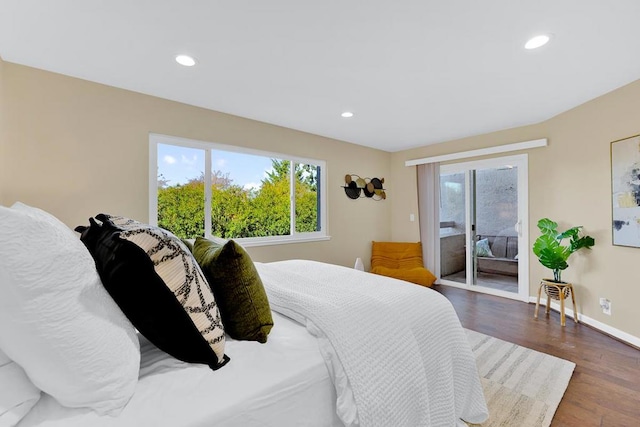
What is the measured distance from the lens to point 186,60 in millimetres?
2172

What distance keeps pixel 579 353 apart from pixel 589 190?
5.54 ft

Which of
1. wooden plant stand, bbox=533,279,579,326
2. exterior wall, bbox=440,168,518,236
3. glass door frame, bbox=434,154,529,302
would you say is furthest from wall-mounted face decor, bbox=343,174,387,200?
wooden plant stand, bbox=533,279,579,326

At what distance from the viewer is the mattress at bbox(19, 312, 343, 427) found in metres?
0.76

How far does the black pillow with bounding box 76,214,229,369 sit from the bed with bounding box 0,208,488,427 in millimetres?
67

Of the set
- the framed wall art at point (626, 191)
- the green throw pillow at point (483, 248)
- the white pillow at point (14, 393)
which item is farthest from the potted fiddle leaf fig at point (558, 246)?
the white pillow at point (14, 393)

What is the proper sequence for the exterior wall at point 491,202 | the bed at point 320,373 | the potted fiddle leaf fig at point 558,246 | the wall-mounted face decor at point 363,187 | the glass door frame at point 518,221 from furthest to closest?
the wall-mounted face decor at point 363,187 → the exterior wall at point 491,202 → the glass door frame at point 518,221 → the potted fiddle leaf fig at point 558,246 → the bed at point 320,373

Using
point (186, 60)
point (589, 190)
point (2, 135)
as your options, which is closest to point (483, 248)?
point (589, 190)

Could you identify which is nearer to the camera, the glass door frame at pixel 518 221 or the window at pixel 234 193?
the window at pixel 234 193

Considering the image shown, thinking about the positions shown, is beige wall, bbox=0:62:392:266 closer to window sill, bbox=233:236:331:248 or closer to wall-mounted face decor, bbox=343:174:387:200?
window sill, bbox=233:236:331:248

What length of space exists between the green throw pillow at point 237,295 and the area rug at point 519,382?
1.48 meters

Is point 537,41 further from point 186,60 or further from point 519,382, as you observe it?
point 186,60

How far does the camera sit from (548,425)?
1.65 m

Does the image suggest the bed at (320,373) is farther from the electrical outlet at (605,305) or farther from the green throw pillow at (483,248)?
the green throw pillow at (483,248)

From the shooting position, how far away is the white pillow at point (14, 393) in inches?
27.4
